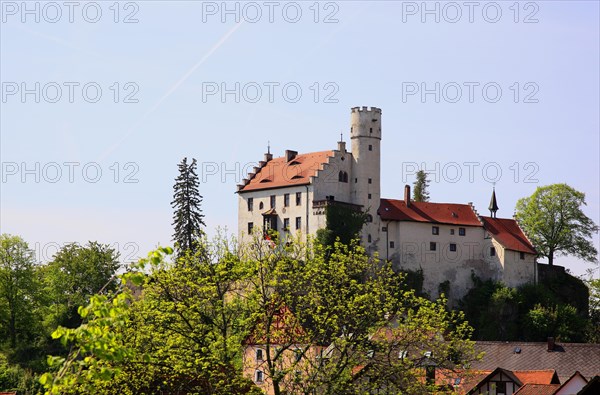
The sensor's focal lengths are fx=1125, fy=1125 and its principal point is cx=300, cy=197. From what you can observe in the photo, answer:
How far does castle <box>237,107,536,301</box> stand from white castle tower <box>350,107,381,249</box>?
8 centimetres

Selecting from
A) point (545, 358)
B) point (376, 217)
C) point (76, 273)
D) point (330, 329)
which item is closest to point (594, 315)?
point (376, 217)

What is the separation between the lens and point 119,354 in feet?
56.1

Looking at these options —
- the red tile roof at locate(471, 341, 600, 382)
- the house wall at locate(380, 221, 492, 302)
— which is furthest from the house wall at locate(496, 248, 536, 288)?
the red tile roof at locate(471, 341, 600, 382)

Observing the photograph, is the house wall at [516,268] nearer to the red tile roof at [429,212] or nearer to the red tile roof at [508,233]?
→ the red tile roof at [508,233]

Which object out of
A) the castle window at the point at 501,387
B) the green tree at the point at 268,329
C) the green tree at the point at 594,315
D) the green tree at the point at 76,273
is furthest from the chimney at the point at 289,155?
the green tree at the point at 268,329

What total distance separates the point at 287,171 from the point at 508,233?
20.7 metres

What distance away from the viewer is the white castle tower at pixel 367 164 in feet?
302

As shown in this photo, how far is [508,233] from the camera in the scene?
98.6 meters

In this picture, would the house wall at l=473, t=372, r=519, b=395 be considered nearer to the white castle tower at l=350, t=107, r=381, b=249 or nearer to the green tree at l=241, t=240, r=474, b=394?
the green tree at l=241, t=240, r=474, b=394

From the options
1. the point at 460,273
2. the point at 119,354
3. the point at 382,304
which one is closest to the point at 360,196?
the point at 460,273

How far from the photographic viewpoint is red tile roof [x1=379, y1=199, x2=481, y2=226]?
3679 inches

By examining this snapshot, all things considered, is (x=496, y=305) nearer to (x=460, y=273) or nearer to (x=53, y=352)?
(x=460, y=273)

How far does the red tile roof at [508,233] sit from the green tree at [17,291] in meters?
38.7

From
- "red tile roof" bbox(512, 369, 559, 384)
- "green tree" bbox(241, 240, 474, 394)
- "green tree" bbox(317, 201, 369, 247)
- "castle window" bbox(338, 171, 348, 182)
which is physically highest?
"castle window" bbox(338, 171, 348, 182)
